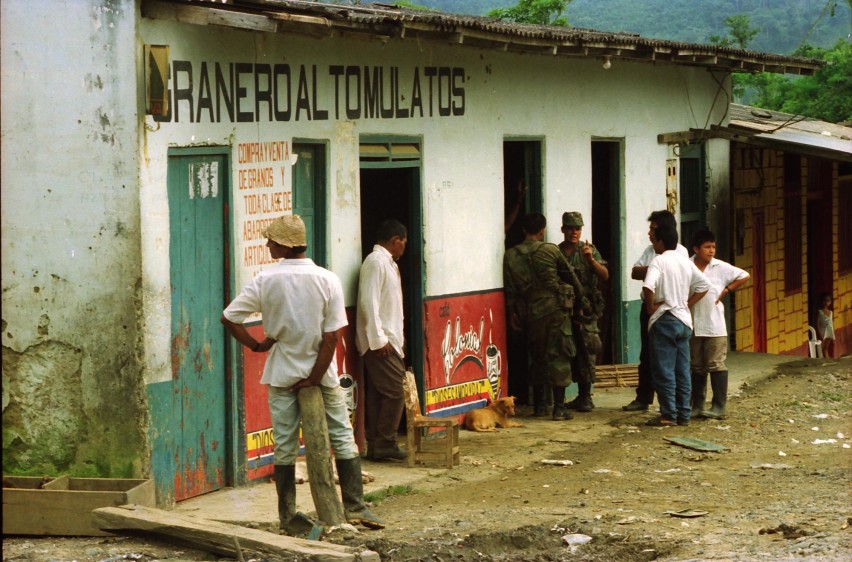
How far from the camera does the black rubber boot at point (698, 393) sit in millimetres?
12375

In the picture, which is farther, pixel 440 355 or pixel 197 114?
pixel 440 355

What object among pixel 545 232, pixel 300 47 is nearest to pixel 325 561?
pixel 300 47

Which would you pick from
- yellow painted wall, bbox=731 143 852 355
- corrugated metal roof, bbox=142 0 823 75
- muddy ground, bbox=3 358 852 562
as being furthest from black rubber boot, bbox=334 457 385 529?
yellow painted wall, bbox=731 143 852 355

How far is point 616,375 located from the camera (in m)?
14.2

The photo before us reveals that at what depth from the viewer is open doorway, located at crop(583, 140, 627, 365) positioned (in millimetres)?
14648

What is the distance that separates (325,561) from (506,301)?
19.6 feet

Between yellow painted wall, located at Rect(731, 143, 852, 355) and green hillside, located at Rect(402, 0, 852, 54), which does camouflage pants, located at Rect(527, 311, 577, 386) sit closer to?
yellow painted wall, located at Rect(731, 143, 852, 355)

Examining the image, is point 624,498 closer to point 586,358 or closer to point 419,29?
point 586,358

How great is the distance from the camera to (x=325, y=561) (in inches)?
273

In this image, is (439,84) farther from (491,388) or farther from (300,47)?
(491,388)

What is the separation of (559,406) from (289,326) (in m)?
5.19

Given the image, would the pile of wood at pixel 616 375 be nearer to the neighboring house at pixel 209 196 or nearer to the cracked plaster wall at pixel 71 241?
the neighboring house at pixel 209 196

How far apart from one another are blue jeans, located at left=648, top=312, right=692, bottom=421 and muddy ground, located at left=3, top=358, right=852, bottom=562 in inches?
8.5

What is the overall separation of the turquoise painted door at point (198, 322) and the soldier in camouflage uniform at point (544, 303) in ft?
12.7
